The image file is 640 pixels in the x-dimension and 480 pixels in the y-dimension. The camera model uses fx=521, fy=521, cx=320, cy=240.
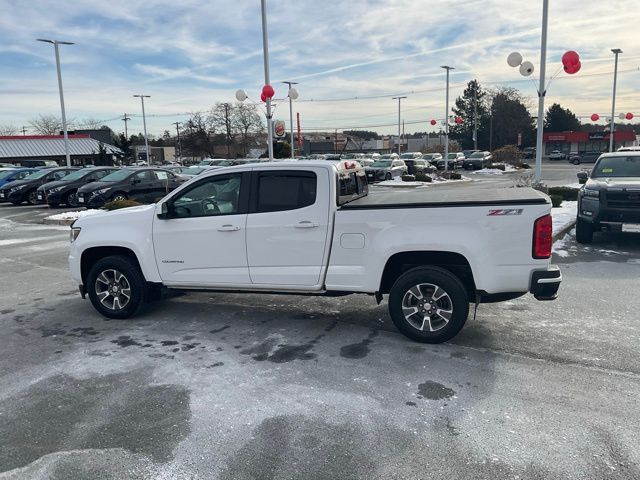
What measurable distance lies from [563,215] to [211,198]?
35.6ft

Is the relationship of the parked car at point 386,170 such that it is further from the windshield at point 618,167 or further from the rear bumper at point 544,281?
the rear bumper at point 544,281

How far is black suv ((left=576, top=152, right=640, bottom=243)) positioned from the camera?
941 centimetres

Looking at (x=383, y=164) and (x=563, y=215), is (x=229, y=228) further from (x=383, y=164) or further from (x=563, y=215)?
(x=383, y=164)

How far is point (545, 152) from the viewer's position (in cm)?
8431

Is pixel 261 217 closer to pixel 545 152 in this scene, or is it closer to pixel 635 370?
pixel 635 370

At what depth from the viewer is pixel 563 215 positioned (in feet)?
44.6

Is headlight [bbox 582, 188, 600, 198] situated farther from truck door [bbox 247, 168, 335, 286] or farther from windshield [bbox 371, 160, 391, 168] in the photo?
windshield [bbox 371, 160, 391, 168]

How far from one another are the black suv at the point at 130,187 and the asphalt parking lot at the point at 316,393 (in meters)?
12.1

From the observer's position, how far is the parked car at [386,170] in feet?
113

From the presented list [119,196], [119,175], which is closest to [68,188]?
[119,175]

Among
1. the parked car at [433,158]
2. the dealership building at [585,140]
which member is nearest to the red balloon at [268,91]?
the parked car at [433,158]

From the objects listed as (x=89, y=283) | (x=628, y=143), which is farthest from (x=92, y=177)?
(x=628, y=143)

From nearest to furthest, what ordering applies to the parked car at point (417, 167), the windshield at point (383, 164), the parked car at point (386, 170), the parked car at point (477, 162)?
the parked car at point (386, 170) < the windshield at point (383, 164) < the parked car at point (417, 167) < the parked car at point (477, 162)

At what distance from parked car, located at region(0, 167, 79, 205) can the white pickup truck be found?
19771 mm
